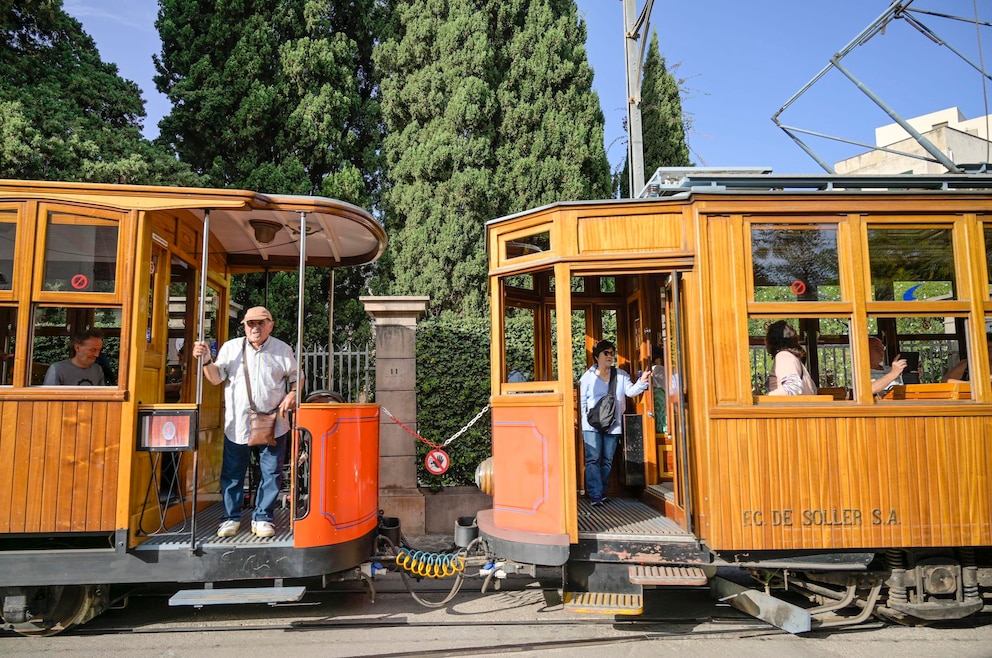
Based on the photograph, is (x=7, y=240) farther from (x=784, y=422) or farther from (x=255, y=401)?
(x=784, y=422)

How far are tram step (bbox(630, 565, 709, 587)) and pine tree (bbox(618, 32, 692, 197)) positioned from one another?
11.7 meters

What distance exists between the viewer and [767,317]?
4391 mm

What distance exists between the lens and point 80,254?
4.32 m

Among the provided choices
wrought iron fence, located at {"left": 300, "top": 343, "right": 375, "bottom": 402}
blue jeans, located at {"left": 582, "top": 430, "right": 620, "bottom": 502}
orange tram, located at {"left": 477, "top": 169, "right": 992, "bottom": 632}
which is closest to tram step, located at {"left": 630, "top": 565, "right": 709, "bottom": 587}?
orange tram, located at {"left": 477, "top": 169, "right": 992, "bottom": 632}

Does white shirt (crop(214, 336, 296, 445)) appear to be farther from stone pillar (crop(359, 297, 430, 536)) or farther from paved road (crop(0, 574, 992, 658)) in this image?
stone pillar (crop(359, 297, 430, 536))

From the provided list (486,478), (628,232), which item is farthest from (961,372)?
(486,478)

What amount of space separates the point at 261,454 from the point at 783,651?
3.86 metres

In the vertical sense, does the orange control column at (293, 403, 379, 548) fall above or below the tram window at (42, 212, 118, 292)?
below

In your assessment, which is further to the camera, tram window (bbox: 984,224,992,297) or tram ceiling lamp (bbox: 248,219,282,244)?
tram ceiling lamp (bbox: 248,219,282,244)

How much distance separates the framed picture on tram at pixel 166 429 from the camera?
429cm

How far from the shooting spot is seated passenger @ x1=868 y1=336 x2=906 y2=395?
14.8ft

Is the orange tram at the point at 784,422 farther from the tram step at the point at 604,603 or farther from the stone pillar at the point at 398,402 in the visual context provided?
the stone pillar at the point at 398,402

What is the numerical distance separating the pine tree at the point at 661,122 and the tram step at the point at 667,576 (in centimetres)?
1171

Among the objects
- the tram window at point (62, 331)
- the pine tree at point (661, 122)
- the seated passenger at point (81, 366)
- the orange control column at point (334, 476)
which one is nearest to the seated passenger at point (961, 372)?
the orange control column at point (334, 476)
